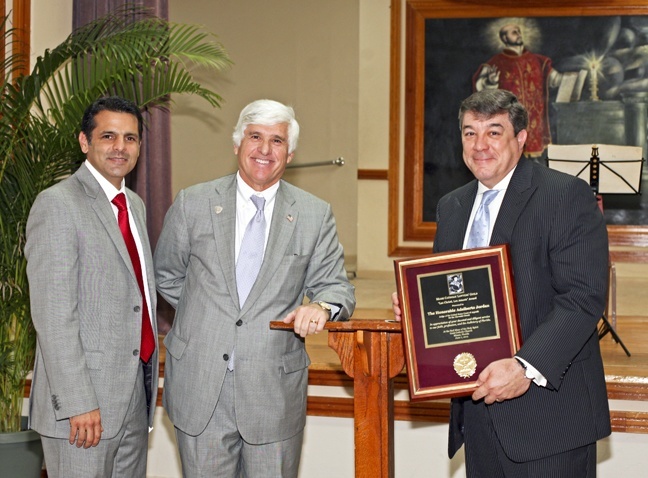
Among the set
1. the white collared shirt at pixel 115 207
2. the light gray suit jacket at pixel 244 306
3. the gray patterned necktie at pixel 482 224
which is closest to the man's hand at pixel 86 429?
the light gray suit jacket at pixel 244 306

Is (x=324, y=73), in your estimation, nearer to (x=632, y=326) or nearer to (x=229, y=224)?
(x=632, y=326)

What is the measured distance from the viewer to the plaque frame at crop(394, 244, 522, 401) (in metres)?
2.46

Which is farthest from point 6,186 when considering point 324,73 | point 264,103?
point 324,73

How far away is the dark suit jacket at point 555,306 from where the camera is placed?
8.15 ft

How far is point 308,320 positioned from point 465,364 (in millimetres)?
477

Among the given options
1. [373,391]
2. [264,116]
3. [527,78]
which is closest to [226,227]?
[264,116]

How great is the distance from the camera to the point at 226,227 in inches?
116

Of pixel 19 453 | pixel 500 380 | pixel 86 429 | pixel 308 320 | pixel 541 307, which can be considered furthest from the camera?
pixel 19 453

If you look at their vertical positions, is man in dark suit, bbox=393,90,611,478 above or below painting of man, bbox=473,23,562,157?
below

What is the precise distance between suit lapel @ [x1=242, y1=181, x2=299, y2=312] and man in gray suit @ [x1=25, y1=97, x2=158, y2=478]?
1.29 feet

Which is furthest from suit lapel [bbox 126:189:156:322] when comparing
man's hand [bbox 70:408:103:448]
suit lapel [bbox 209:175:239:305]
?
man's hand [bbox 70:408:103:448]

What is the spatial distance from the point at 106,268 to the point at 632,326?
178 inches

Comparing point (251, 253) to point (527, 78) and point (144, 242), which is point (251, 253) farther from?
point (527, 78)

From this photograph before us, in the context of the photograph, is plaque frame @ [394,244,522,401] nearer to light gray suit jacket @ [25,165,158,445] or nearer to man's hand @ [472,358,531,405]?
man's hand @ [472,358,531,405]
